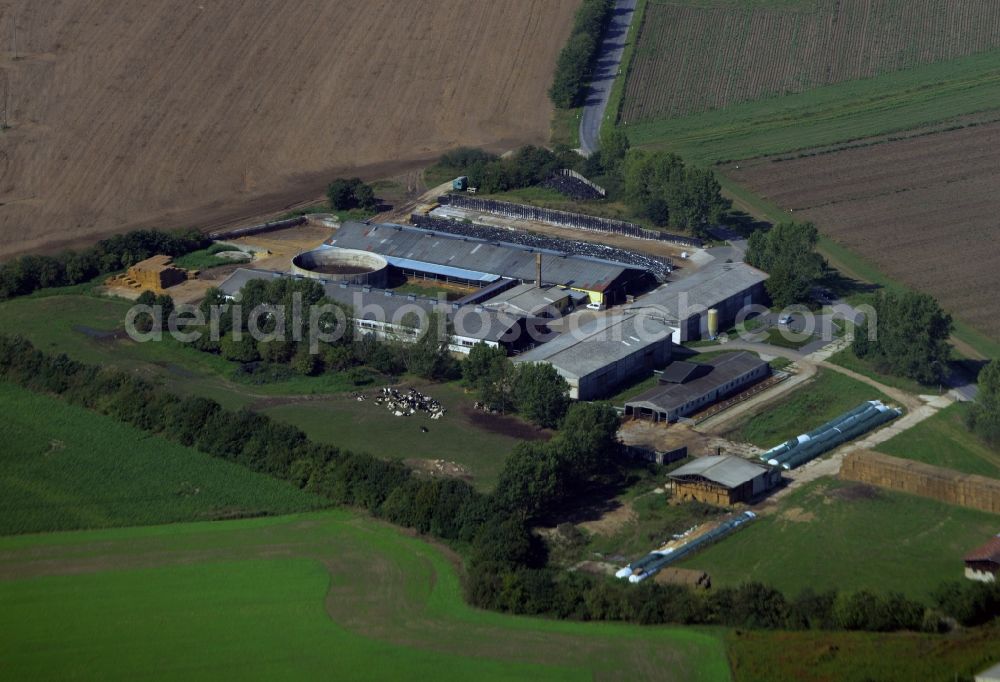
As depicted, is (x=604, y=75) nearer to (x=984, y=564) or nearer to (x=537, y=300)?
(x=537, y=300)

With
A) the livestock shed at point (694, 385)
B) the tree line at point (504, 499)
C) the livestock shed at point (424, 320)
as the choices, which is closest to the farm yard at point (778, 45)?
the livestock shed at point (424, 320)

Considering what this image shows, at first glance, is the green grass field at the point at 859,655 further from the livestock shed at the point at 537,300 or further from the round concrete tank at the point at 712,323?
the livestock shed at the point at 537,300

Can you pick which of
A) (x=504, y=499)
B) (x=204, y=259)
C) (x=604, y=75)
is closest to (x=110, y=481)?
(x=504, y=499)

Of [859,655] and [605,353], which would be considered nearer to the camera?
[859,655]

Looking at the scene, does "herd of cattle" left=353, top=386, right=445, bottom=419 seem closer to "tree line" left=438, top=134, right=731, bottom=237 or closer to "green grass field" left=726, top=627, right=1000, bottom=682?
"green grass field" left=726, top=627, right=1000, bottom=682

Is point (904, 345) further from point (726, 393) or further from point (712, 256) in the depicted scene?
point (712, 256)

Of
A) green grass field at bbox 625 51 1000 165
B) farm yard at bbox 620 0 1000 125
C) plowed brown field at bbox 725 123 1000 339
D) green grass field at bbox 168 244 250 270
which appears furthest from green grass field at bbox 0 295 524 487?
farm yard at bbox 620 0 1000 125
